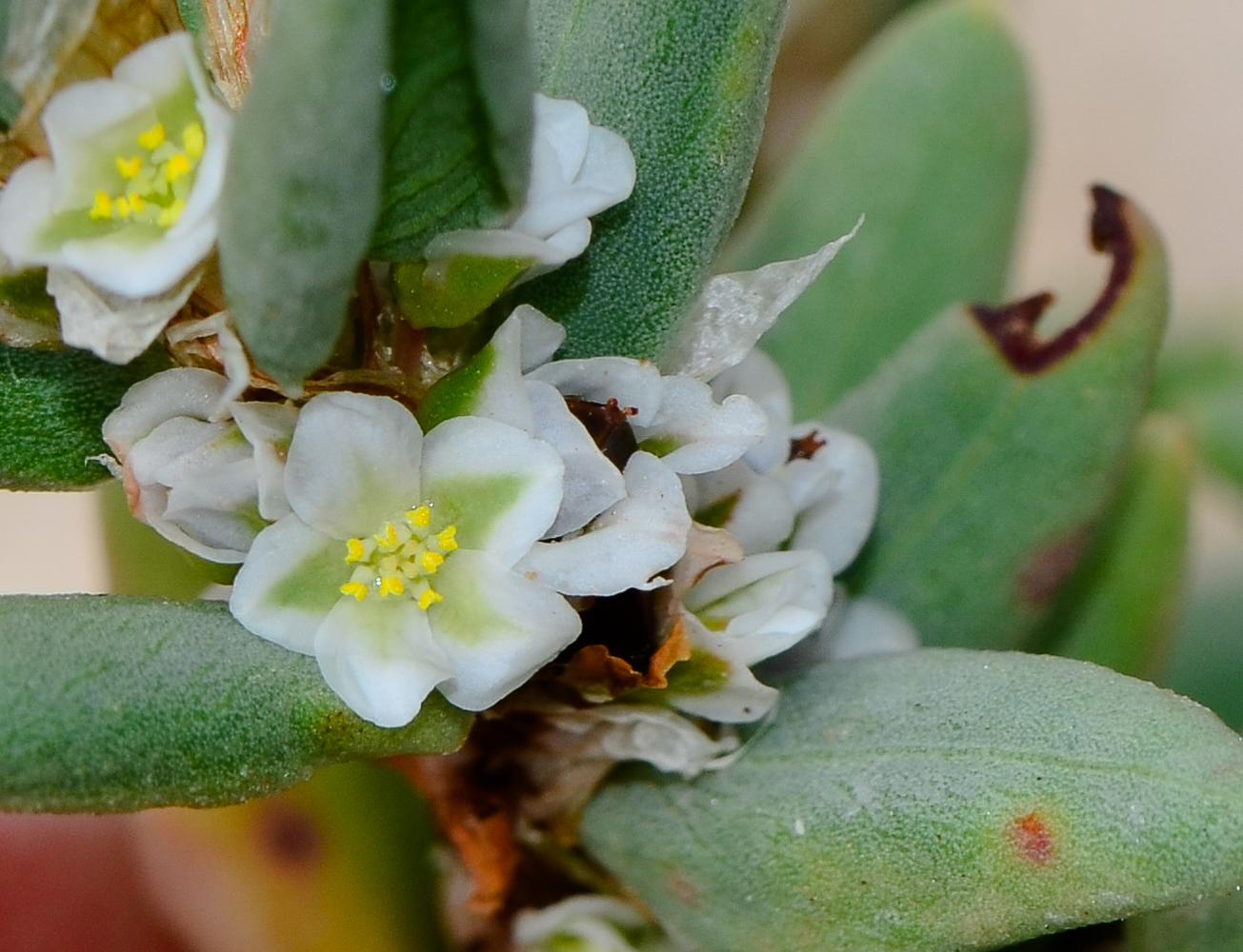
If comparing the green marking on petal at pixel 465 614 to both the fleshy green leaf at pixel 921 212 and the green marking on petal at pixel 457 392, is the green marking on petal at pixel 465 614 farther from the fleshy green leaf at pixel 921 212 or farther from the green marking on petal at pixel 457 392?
the fleshy green leaf at pixel 921 212

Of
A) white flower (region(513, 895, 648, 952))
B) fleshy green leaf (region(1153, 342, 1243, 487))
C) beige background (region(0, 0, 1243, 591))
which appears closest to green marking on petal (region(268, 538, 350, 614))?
white flower (region(513, 895, 648, 952))

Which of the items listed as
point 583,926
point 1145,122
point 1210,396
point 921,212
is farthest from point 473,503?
point 1145,122

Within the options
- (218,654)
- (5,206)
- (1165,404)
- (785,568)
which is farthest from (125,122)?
(1165,404)

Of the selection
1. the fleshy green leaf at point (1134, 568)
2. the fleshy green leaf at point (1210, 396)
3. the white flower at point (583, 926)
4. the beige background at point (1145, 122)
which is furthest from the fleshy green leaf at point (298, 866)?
the beige background at point (1145, 122)

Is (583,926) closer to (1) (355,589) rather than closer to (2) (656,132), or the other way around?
(1) (355,589)

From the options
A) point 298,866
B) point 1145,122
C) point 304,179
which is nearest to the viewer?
point 304,179

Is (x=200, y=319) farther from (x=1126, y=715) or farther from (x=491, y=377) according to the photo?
(x=1126, y=715)

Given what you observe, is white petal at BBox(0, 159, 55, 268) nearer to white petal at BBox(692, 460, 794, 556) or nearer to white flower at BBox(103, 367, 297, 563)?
white flower at BBox(103, 367, 297, 563)
